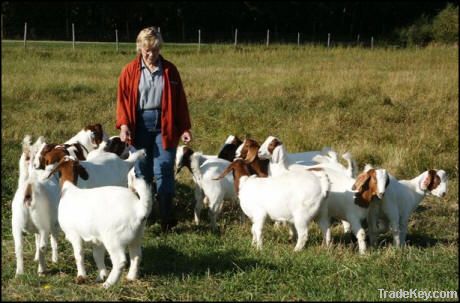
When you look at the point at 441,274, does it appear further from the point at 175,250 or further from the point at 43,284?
the point at 43,284

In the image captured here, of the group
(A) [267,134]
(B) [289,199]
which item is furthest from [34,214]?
(A) [267,134]

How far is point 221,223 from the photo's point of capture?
8.57 metres

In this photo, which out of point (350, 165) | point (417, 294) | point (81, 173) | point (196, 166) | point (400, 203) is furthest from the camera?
point (196, 166)

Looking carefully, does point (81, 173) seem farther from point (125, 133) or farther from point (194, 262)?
point (194, 262)

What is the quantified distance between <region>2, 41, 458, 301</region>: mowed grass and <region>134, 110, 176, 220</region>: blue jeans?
0.44 m

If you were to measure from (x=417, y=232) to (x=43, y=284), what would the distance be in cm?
479

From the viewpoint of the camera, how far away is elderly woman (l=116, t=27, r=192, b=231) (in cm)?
754

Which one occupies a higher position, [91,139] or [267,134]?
[91,139]

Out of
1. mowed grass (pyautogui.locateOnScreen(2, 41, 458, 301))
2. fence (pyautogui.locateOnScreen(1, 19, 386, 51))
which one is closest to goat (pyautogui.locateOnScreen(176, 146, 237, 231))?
mowed grass (pyautogui.locateOnScreen(2, 41, 458, 301))

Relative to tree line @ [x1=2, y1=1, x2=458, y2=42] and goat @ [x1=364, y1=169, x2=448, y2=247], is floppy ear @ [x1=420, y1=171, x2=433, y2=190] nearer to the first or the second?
goat @ [x1=364, y1=169, x2=448, y2=247]

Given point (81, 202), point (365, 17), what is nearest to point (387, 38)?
point (365, 17)

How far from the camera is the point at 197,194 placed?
871cm

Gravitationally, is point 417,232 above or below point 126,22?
below

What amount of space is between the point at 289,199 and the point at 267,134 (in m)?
6.14
